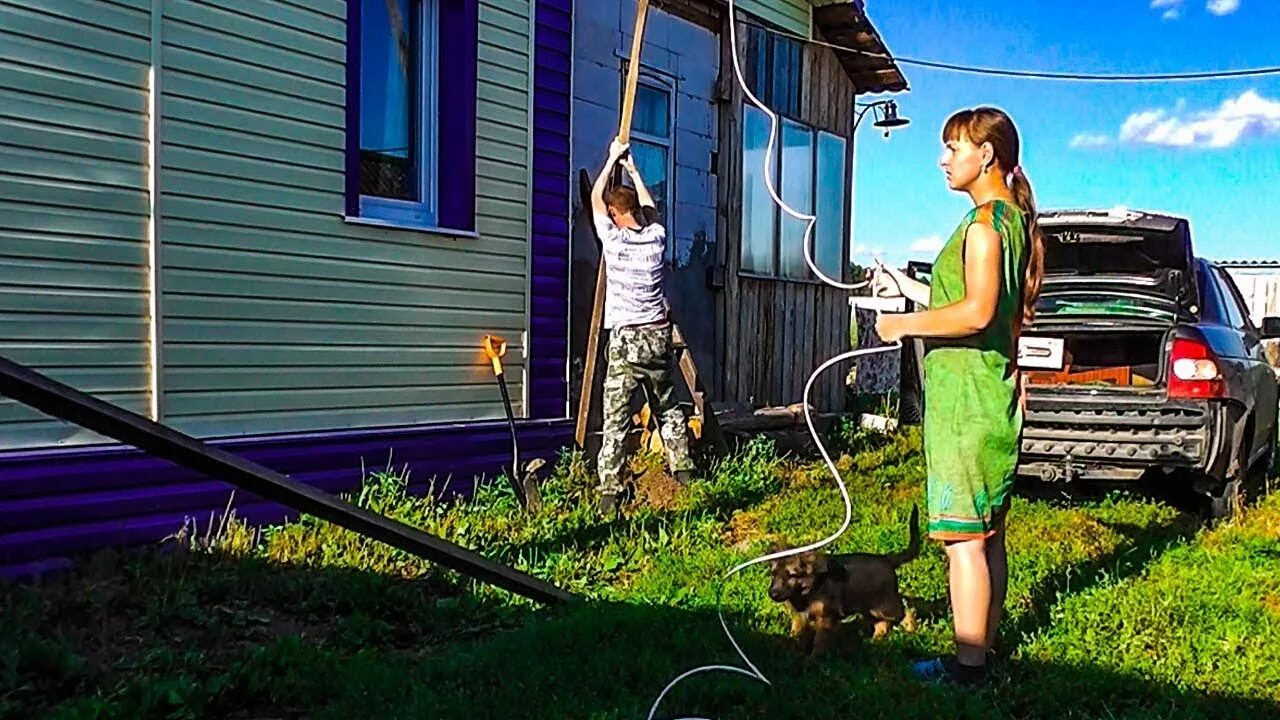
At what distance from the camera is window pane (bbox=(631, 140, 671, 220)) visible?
838cm

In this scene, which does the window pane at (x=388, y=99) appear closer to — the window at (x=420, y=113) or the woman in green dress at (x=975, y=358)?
the window at (x=420, y=113)

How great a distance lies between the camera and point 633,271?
6.66 metres

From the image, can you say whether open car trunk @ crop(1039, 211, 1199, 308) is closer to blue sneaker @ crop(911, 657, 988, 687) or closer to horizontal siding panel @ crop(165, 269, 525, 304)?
horizontal siding panel @ crop(165, 269, 525, 304)

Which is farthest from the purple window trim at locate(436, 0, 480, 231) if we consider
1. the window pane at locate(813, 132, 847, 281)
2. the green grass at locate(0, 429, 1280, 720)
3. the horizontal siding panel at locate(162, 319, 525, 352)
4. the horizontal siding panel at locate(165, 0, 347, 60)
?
the window pane at locate(813, 132, 847, 281)

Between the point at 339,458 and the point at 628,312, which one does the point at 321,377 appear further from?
the point at 628,312

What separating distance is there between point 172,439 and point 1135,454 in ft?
18.1

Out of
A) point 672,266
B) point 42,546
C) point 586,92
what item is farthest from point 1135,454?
point 42,546

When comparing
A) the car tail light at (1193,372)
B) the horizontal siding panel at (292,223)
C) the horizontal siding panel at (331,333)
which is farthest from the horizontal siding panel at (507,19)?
the car tail light at (1193,372)

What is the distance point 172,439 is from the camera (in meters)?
3.14

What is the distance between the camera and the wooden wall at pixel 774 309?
915 centimetres

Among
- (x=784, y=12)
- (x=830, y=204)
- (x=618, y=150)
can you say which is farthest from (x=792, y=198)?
(x=618, y=150)

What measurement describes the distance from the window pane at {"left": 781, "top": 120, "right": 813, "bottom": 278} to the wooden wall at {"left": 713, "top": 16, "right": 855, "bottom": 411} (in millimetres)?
166

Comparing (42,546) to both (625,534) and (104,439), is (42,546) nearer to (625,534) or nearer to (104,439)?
(104,439)

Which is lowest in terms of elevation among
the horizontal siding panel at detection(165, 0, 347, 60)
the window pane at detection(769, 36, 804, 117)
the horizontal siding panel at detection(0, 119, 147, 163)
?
the horizontal siding panel at detection(0, 119, 147, 163)
